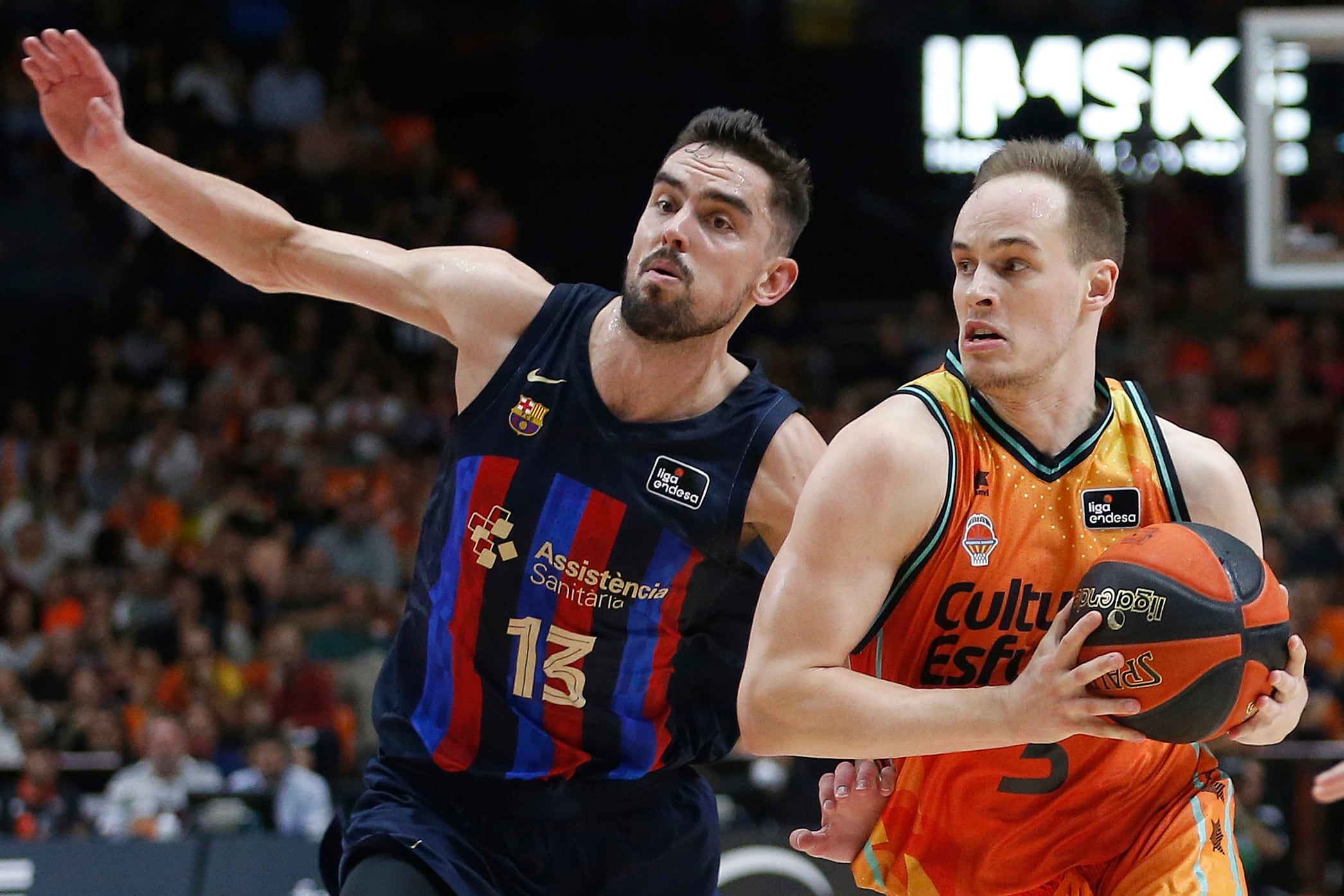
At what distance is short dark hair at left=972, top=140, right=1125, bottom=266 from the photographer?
3.56 metres

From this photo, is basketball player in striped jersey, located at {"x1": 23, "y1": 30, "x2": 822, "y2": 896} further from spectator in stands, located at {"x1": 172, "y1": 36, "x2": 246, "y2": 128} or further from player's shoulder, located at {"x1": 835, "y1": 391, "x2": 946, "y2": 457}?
spectator in stands, located at {"x1": 172, "y1": 36, "x2": 246, "y2": 128}

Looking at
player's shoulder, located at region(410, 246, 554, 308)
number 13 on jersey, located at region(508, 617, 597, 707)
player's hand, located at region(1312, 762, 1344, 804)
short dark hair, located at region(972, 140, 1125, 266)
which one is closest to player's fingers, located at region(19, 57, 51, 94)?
player's shoulder, located at region(410, 246, 554, 308)

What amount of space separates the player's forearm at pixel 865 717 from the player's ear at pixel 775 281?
1.48 metres

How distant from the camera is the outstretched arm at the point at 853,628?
10.4 ft

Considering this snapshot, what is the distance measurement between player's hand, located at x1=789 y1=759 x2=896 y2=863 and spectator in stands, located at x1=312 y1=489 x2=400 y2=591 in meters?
8.37

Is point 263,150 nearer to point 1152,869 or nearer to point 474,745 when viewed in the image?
point 474,745

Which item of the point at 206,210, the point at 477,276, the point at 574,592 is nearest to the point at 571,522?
the point at 574,592

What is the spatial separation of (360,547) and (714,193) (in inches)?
322

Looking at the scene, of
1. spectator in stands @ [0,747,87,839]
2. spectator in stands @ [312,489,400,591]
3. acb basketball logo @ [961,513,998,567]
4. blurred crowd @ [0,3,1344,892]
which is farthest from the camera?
spectator in stands @ [312,489,400,591]

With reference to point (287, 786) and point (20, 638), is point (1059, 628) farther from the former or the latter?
point (20, 638)

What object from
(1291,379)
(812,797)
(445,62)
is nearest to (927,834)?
(812,797)

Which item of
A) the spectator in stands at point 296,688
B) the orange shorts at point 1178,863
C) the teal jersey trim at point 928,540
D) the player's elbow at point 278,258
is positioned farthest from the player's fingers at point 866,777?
the spectator in stands at point 296,688

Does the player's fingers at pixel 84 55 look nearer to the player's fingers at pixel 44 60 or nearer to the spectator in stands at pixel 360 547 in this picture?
the player's fingers at pixel 44 60

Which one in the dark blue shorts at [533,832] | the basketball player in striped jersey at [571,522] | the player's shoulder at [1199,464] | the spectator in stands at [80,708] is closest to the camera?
the player's shoulder at [1199,464]
